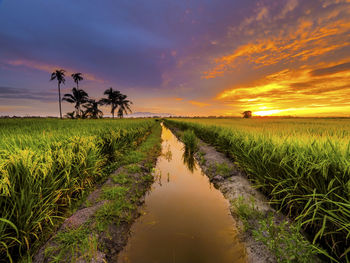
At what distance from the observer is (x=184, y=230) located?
275 centimetres

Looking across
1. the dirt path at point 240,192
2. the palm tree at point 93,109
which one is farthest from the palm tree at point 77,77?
the dirt path at point 240,192

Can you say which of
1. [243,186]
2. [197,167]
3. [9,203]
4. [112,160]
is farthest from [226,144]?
[9,203]

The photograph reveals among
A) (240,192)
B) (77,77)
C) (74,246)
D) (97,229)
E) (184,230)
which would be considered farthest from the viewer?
(77,77)

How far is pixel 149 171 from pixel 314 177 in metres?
4.68

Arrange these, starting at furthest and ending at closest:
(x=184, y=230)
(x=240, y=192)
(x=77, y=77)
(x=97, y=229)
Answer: (x=77, y=77) → (x=240, y=192) → (x=184, y=230) → (x=97, y=229)

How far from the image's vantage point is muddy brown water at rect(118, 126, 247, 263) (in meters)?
2.21

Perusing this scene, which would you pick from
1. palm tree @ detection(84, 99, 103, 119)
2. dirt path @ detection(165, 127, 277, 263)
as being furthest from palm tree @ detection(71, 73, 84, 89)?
dirt path @ detection(165, 127, 277, 263)

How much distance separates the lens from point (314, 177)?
2275 mm

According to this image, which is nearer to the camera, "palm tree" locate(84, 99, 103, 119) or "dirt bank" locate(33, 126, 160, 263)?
"dirt bank" locate(33, 126, 160, 263)

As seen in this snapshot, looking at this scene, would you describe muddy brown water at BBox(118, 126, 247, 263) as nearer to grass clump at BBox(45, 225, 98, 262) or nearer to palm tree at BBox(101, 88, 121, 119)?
grass clump at BBox(45, 225, 98, 262)

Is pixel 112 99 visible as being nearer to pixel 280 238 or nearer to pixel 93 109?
pixel 93 109

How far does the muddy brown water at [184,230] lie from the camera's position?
2205 millimetres

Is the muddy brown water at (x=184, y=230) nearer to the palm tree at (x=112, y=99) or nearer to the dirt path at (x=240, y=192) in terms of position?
the dirt path at (x=240, y=192)

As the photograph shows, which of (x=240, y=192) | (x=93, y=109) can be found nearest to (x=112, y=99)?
(x=93, y=109)
